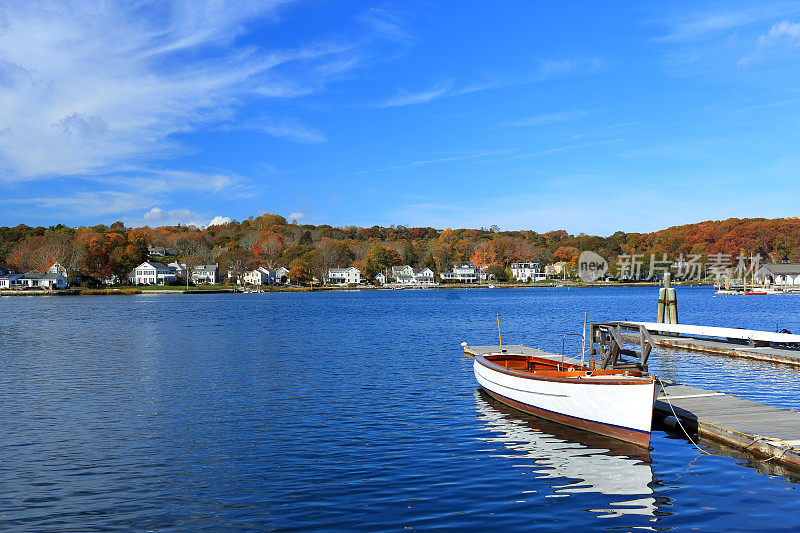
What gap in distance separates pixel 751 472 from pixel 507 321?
5537cm

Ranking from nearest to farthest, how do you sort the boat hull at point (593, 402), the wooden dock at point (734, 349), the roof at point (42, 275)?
the boat hull at point (593, 402) → the wooden dock at point (734, 349) → the roof at point (42, 275)

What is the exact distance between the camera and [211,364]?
36312 millimetres

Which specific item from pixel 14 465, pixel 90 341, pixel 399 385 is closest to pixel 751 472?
pixel 399 385

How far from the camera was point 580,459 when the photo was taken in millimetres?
16828

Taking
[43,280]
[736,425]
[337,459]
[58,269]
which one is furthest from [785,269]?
[58,269]

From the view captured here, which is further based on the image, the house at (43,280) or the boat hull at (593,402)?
the house at (43,280)

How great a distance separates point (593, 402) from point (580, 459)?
6.99 ft

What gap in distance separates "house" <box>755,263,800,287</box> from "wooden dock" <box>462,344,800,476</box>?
176m

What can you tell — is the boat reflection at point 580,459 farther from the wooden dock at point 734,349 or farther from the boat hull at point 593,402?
the wooden dock at point 734,349

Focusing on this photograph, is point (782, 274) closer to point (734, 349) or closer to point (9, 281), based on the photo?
point (734, 349)

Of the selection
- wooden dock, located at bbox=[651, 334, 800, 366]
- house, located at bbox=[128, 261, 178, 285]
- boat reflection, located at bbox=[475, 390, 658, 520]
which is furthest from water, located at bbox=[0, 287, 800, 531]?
house, located at bbox=[128, 261, 178, 285]

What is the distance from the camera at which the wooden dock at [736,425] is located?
599 inches

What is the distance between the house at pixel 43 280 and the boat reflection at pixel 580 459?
7492 inches

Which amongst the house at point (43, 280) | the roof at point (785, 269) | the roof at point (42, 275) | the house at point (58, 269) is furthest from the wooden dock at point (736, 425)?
the house at point (58, 269)
